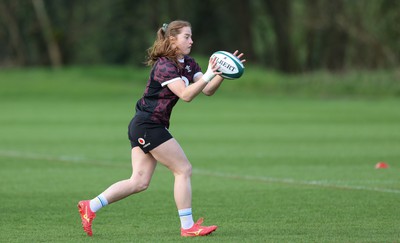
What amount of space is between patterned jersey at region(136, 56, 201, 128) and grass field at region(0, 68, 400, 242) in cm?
115

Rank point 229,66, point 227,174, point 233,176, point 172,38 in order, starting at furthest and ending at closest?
point 227,174, point 233,176, point 172,38, point 229,66

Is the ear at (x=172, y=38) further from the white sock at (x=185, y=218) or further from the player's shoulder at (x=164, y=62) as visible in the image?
the white sock at (x=185, y=218)

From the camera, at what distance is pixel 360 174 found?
1680cm

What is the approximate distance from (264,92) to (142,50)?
25304mm

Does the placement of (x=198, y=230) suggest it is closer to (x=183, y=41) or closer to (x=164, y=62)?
(x=164, y=62)

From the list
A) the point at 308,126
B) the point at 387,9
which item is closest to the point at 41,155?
the point at 308,126

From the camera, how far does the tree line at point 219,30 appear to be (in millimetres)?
59125

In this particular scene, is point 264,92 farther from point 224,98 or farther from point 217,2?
point 217,2

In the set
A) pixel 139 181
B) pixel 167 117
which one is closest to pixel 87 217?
pixel 139 181

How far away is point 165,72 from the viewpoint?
10.2 meters

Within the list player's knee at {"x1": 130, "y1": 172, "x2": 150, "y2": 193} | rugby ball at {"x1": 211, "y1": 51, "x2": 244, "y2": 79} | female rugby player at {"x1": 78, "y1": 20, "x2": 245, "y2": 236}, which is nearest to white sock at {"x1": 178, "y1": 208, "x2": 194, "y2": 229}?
female rugby player at {"x1": 78, "y1": 20, "x2": 245, "y2": 236}

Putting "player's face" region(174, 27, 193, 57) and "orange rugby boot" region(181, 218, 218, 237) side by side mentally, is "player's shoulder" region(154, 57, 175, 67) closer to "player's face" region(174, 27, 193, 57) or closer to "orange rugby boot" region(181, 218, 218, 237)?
"player's face" region(174, 27, 193, 57)

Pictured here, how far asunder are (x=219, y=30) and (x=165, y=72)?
2578 inches

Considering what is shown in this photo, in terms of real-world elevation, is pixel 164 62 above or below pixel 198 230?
above
